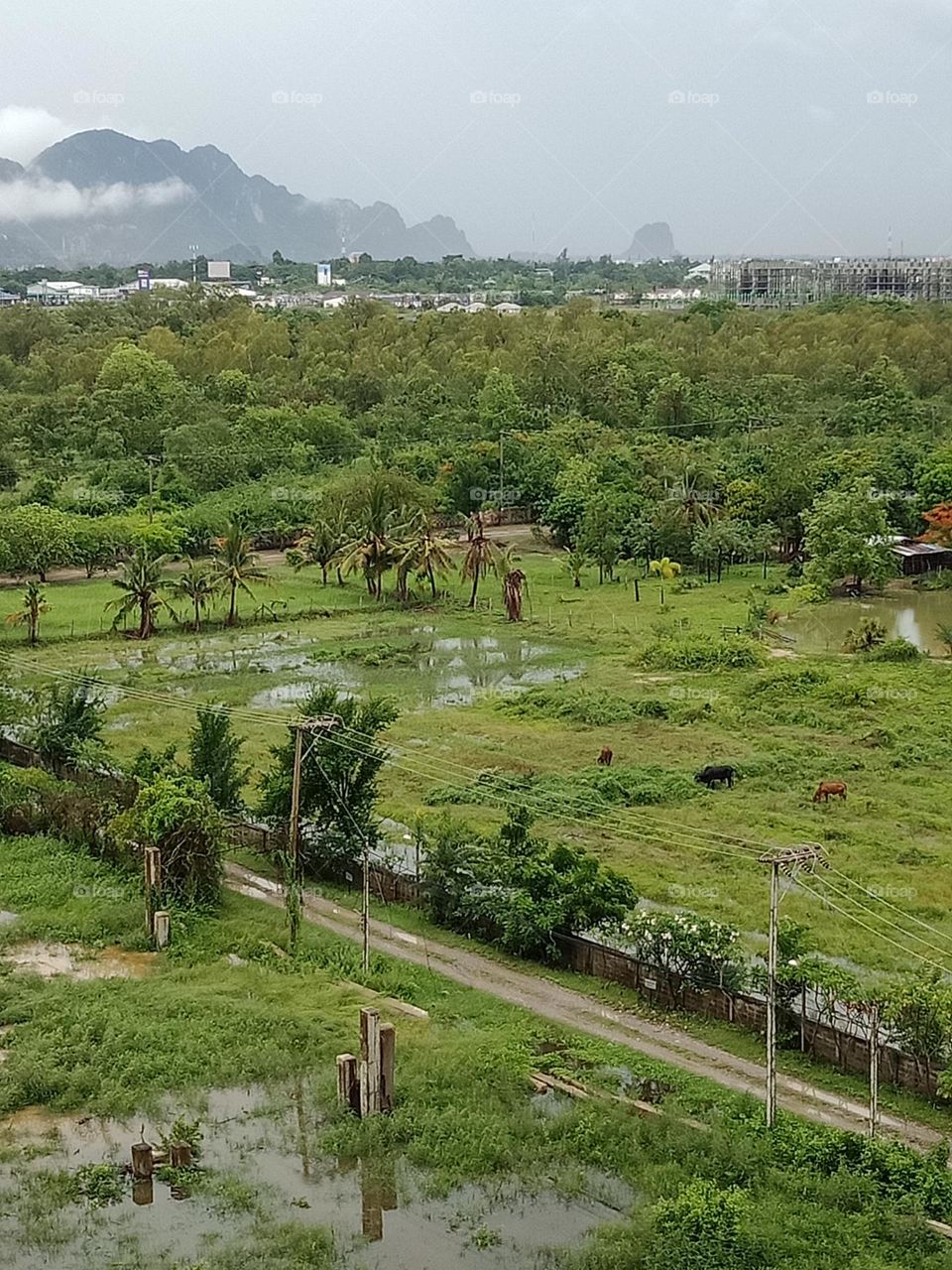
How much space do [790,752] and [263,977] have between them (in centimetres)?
896

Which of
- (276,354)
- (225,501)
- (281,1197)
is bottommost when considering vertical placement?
(281,1197)

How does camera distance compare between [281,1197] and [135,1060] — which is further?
[135,1060]

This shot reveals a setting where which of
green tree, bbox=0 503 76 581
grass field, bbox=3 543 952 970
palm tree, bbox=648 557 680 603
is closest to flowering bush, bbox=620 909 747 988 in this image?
grass field, bbox=3 543 952 970

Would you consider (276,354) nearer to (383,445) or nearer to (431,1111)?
(383,445)

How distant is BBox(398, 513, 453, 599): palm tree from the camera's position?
2942 cm

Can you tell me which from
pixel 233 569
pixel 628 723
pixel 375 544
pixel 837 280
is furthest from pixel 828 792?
pixel 837 280

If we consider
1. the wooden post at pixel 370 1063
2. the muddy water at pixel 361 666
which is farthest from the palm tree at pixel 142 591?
the wooden post at pixel 370 1063

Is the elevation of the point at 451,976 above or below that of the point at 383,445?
below

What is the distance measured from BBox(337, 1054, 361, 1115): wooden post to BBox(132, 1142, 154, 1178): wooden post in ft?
4.90

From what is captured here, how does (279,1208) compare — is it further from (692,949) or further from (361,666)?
(361,666)

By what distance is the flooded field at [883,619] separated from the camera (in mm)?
26566

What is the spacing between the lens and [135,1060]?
11781 millimetres

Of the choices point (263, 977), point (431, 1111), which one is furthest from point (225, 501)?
point (431, 1111)

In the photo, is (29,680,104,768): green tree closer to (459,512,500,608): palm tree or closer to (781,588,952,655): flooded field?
(459,512,500,608): palm tree
